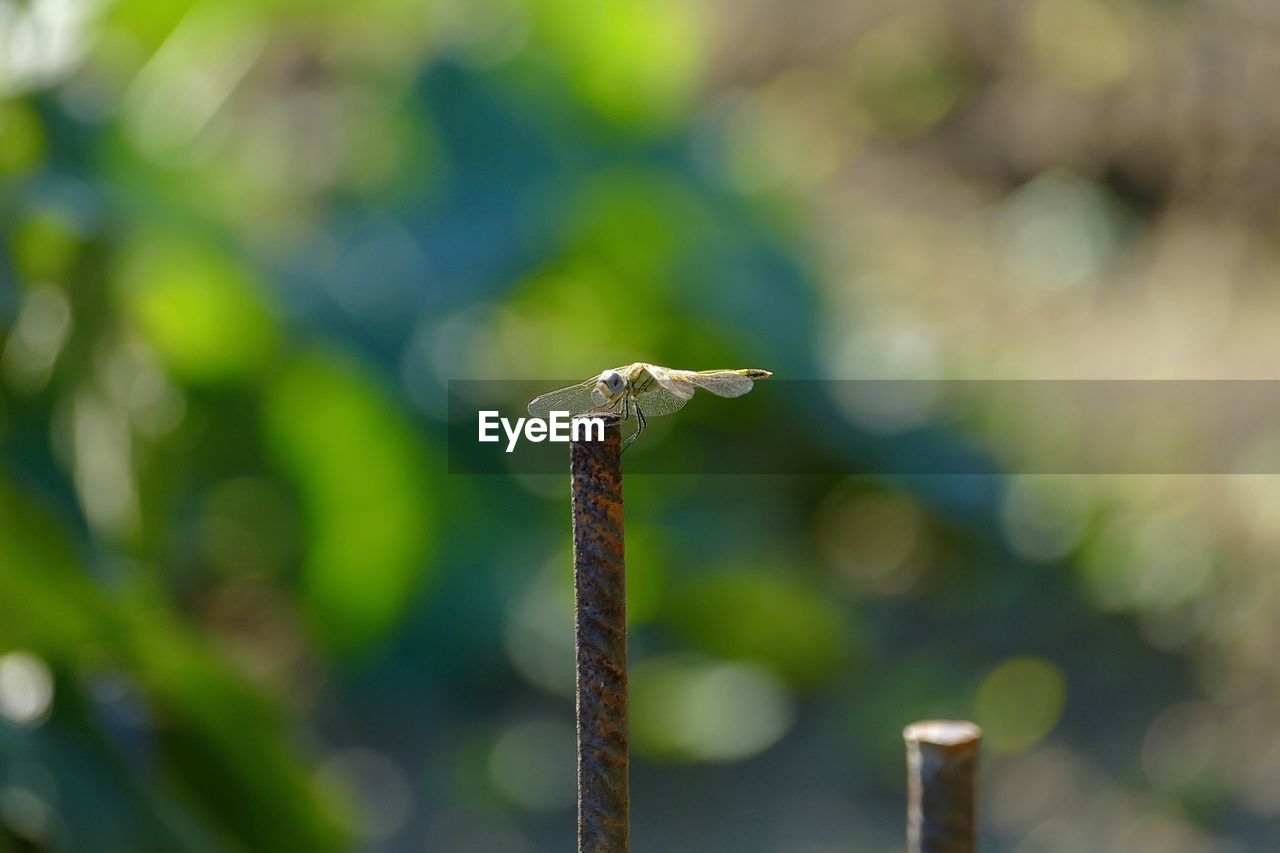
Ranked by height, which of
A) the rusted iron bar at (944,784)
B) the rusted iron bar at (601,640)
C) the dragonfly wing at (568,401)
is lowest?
the rusted iron bar at (944,784)

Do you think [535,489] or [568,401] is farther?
[535,489]

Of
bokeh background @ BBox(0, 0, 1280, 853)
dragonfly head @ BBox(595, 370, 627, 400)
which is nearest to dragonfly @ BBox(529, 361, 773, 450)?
dragonfly head @ BBox(595, 370, 627, 400)

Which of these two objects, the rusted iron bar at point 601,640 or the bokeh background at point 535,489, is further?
the bokeh background at point 535,489

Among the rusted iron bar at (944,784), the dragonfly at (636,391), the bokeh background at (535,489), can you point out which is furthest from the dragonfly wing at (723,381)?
the bokeh background at (535,489)

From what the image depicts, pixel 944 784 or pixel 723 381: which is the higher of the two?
pixel 723 381

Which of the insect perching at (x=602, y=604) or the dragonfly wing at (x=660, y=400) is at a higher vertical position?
the dragonfly wing at (x=660, y=400)

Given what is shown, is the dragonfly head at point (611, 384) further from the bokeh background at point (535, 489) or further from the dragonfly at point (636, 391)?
the bokeh background at point (535, 489)

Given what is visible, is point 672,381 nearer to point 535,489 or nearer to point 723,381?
point 723,381

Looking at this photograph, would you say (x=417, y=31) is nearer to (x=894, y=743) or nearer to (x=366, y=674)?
(x=366, y=674)

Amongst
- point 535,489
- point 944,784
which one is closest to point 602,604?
point 944,784
